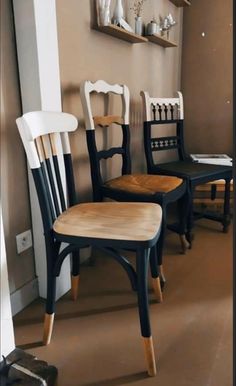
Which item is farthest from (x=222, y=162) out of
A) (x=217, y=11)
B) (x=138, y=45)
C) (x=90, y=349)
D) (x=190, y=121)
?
(x=90, y=349)

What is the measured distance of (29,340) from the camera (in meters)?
1.40

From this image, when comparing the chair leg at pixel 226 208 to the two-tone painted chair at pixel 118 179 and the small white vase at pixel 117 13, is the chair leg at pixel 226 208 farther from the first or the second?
the small white vase at pixel 117 13

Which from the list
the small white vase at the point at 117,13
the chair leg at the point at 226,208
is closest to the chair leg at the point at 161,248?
the chair leg at the point at 226,208

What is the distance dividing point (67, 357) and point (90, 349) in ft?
0.31

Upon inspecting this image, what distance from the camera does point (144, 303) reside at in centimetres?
118

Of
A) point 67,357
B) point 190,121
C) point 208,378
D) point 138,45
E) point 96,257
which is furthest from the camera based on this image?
point 190,121

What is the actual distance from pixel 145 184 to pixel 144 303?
2.56 feet

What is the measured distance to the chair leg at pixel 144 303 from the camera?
116 cm

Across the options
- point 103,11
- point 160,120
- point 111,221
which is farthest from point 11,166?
point 160,120

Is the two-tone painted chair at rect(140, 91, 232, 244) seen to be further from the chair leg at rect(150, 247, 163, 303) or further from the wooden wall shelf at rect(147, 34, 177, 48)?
the chair leg at rect(150, 247, 163, 303)

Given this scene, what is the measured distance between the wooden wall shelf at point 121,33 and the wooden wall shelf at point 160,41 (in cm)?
15

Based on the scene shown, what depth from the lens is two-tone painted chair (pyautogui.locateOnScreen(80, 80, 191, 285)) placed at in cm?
171

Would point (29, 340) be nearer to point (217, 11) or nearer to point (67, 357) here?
point (67, 357)

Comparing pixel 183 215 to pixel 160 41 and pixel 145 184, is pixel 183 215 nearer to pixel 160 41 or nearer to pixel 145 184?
pixel 145 184
